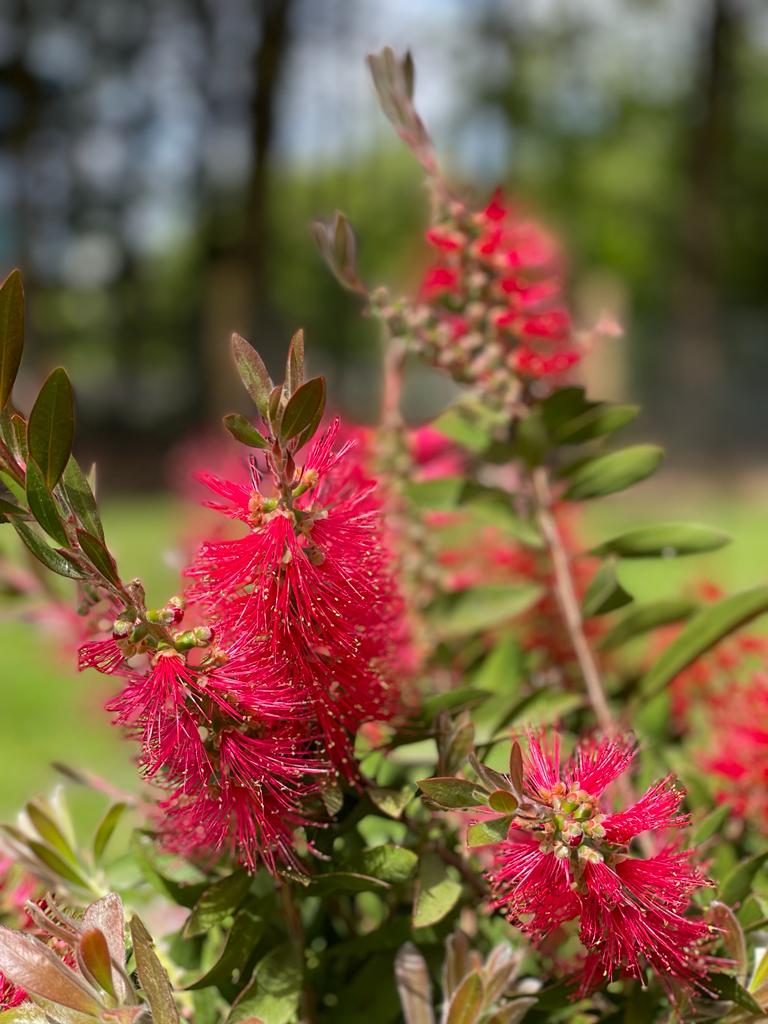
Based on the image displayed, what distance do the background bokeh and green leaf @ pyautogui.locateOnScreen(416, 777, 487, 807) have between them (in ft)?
9.97

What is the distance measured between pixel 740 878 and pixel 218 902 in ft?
0.62

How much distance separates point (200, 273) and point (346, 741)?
11871 mm

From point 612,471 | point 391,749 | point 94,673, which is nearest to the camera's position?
point 391,749

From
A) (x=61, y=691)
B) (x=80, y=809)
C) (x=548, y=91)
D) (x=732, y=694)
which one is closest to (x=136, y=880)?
(x=732, y=694)

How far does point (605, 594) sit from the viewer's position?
496 millimetres

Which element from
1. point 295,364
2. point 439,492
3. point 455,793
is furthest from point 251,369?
point 439,492

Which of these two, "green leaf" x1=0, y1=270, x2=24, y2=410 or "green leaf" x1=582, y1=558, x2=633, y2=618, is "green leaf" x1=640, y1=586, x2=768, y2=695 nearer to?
"green leaf" x1=582, y1=558, x2=633, y2=618

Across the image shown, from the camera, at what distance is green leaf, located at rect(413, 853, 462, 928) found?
1.25 ft

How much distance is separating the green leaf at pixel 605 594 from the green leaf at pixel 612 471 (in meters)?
0.06

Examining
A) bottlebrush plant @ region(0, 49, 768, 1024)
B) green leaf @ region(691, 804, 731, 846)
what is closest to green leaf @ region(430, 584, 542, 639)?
bottlebrush plant @ region(0, 49, 768, 1024)

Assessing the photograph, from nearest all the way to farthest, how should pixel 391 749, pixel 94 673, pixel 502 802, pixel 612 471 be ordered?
1. pixel 502 802
2. pixel 391 749
3. pixel 612 471
4. pixel 94 673

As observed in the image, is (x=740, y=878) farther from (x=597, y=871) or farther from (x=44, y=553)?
(x=44, y=553)

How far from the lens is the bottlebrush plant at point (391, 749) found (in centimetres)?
34

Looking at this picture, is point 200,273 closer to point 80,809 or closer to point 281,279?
point 281,279
